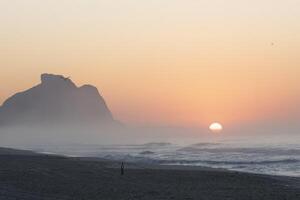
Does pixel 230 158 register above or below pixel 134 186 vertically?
above

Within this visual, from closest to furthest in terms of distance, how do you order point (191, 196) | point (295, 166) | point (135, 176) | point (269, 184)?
point (191, 196) < point (269, 184) < point (135, 176) < point (295, 166)

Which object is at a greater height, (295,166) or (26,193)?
(295,166)

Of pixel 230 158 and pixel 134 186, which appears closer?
pixel 134 186

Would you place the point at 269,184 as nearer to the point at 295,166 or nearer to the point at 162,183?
the point at 162,183

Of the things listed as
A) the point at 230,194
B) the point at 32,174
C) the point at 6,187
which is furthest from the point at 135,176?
the point at 6,187

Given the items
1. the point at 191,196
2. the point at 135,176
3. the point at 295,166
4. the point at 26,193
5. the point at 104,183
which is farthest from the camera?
the point at 295,166

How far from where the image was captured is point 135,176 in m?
34.8

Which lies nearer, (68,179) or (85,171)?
(68,179)

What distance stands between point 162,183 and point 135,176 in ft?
13.5

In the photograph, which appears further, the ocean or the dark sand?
the ocean

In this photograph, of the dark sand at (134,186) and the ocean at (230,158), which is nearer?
the dark sand at (134,186)

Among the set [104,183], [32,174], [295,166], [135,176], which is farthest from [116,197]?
[295,166]

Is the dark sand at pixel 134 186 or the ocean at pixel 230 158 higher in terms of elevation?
the ocean at pixel 230 158

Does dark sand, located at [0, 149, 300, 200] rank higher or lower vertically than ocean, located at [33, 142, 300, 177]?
lower
